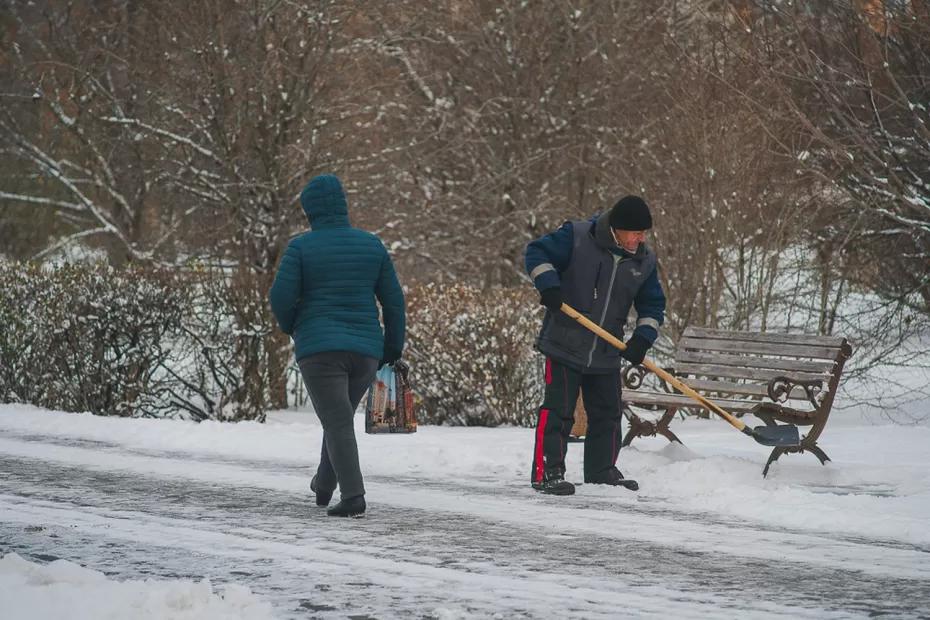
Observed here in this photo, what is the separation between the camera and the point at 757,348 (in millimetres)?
11102

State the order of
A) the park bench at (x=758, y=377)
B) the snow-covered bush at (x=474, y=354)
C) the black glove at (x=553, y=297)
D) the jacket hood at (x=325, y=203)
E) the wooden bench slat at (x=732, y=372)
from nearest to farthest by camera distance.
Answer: the jacket hood at (x=325, y=203) < the black glove at (x=553, y=297) < the park bench at (x=758, y=377) < the wooden bench slat at (x=732, y=372) < the snow-covered bush at (x=474, y=354)

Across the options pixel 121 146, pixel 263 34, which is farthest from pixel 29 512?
pixel 121 146

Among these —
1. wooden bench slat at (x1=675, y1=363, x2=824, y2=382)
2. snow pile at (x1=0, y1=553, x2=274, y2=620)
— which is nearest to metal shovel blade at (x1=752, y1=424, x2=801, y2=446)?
wooden bench slat at (x1=675, y1=363, x2=824, y2=382)

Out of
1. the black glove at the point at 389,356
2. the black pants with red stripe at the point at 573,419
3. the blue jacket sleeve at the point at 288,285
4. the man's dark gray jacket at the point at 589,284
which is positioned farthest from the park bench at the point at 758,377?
the blue jacket sleeve at the point at 288,285

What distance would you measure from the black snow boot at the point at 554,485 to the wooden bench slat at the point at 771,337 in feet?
8.58

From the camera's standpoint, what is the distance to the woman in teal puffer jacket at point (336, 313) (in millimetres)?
7840

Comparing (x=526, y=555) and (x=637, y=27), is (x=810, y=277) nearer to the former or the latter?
(x=637, y=27)

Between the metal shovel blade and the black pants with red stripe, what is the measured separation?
0.95 m

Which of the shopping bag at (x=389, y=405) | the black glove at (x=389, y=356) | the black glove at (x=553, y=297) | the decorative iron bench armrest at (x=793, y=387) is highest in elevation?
the black glove at (x=553, y=297)

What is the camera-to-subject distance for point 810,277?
15.7 m

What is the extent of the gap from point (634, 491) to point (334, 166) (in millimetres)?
9449

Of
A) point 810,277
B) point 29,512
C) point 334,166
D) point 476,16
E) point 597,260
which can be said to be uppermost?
point 476,16

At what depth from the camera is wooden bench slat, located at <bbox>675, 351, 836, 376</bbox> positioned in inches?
408

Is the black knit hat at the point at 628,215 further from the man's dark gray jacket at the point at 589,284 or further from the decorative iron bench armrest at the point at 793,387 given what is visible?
the decorative iron bench armrest at the point at 793,387
